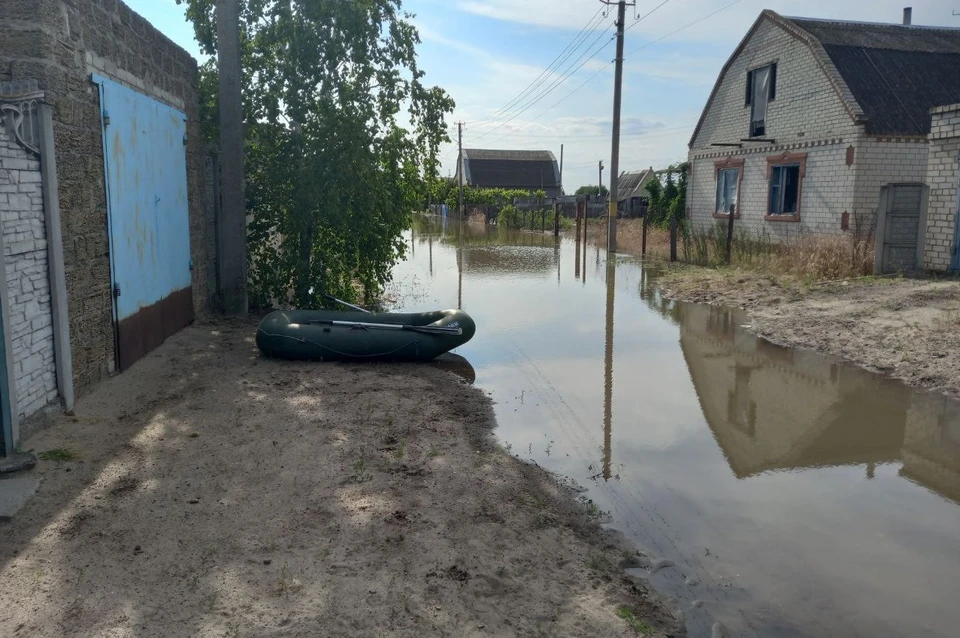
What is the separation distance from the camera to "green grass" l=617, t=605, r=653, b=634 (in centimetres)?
367

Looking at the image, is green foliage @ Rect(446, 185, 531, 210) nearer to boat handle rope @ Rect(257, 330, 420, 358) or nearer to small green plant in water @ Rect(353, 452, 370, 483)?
boat handle rope @ Rect(257, 330, 420, 358)

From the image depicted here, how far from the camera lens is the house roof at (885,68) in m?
18.0

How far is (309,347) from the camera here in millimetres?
8586

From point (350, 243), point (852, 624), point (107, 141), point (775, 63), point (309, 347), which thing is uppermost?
point (775, 63)

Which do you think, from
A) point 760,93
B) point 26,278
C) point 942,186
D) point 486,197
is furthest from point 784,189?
point 486,197

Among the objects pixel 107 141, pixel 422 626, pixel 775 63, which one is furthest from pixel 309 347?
pixel 775 63

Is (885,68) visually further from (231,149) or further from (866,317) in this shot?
(231,149)

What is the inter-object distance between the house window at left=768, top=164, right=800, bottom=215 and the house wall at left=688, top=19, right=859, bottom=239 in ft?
0.83

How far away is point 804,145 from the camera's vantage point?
64.5 feet

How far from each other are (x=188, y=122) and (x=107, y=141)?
3.06 meters

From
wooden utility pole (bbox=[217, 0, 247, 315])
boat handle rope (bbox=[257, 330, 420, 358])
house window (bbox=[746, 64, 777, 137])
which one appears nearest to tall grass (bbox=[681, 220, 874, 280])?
house window (bbox=[746, 64, 777, 137])

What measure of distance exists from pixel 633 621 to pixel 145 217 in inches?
262

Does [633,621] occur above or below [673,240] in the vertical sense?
below

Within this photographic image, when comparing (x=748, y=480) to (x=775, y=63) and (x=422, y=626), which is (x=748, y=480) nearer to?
(x=422, y=626)
